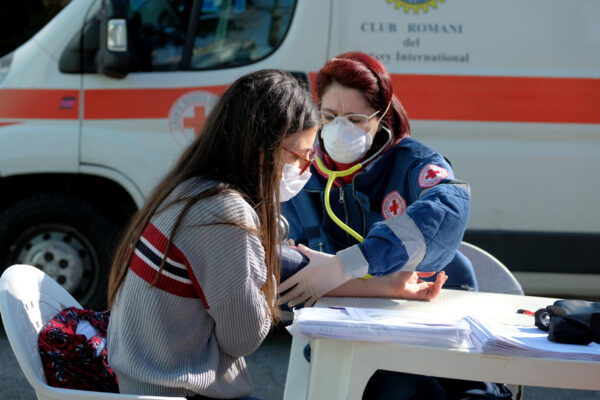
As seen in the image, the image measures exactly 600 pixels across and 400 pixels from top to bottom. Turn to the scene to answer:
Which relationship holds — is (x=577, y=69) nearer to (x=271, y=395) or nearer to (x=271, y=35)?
(x=271, y=35)

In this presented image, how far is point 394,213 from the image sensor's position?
234 centimetres

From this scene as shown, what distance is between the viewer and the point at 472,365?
4.93ft

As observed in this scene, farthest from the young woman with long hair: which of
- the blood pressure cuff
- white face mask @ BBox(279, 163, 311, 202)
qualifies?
the blood pressure cuff

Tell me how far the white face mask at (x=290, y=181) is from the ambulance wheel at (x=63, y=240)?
235cm

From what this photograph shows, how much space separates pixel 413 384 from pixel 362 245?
1.22 feet

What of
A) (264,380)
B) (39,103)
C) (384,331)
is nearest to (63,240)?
(39,103)

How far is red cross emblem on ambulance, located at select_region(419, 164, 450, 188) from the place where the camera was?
2.22 m

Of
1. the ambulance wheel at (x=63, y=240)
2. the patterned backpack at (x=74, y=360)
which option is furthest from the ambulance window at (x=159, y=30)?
the patterned backpack at (x=74, y=360)

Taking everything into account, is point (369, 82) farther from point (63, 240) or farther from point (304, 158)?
point (63, 240)

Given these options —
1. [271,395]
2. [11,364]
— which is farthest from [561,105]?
[11,364]

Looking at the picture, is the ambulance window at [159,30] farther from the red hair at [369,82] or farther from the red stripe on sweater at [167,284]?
the red stripe on sweater at [167,284]

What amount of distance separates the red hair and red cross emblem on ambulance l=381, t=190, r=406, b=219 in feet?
0.68

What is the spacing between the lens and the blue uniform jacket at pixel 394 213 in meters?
2.02

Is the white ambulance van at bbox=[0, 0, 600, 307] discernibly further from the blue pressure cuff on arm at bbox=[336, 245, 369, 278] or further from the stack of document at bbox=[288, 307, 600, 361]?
the stack of document at bbox=[288, 307, 600, 361]
